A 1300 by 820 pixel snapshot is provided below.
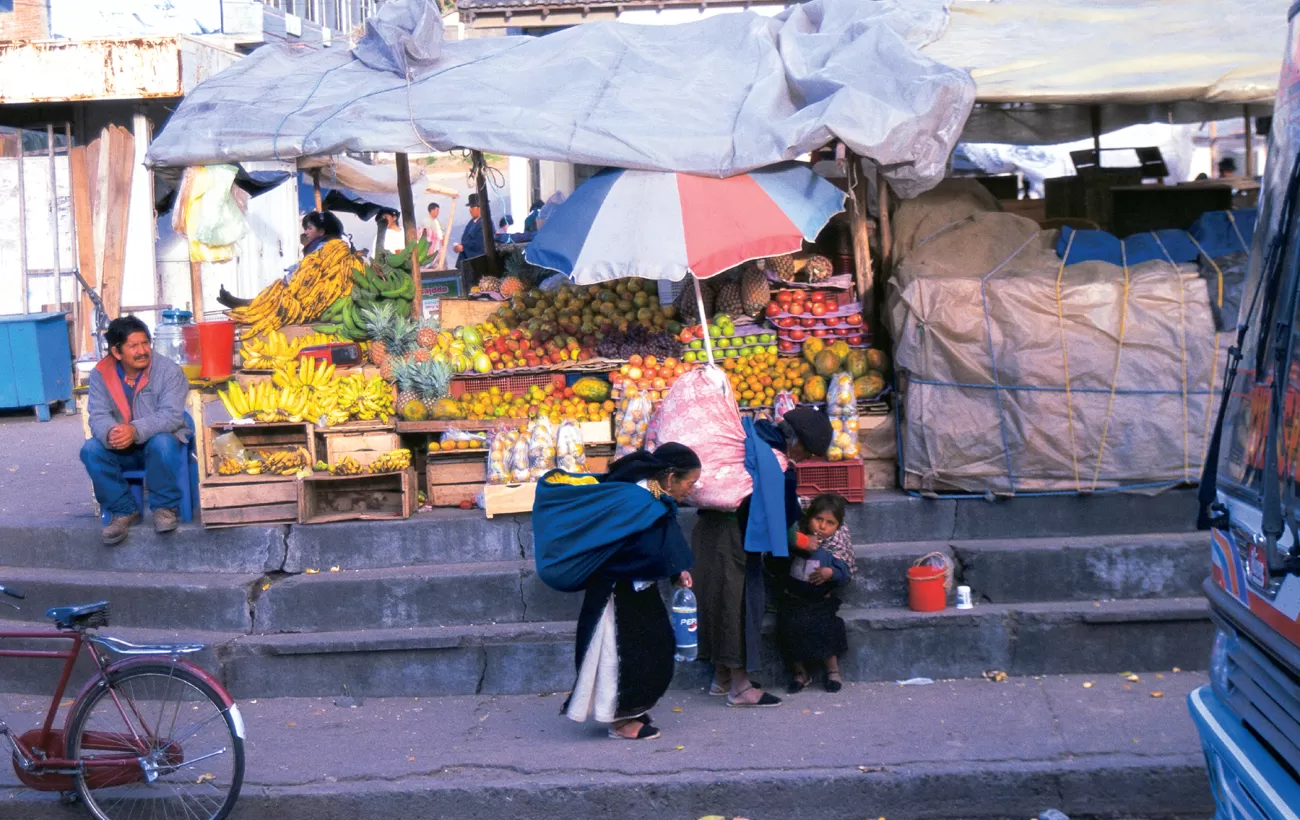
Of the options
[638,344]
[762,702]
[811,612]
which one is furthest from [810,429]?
[638,344]

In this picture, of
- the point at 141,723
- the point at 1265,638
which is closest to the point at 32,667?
the point at 141,723

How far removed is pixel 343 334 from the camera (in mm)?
8945

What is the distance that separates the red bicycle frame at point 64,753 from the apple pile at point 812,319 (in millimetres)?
4550

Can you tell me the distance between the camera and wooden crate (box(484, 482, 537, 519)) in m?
7.27

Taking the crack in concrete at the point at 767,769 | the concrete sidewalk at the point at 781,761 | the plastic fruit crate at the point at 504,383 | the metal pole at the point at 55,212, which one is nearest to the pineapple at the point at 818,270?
the plastic fruit crate at the point at 504,383

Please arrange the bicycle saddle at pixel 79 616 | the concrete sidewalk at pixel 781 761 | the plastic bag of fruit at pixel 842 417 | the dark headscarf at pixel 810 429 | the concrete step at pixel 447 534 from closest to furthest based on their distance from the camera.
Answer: the bicycle saddle at pixel 79 616 → the concrete sidewalk at pixel 781 761 → the dark headscarf at pixel 810 429 → the concrete step at pixel 447 534 → the plastic bag of fruit at pixel 842 417

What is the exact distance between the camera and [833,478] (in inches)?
285

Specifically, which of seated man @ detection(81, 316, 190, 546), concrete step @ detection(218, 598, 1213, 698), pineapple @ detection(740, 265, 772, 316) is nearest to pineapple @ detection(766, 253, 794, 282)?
pineapple @ detection(740, 265, 772, 316)

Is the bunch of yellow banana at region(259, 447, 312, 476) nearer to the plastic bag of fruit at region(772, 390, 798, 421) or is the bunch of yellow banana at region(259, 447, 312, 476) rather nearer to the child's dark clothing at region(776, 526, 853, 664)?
the plastic bag of fruit at region(772, 390, 798, 421)

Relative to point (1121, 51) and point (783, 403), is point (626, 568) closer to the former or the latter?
point (783, 403)

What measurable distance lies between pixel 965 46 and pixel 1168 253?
A: 5.85 ft

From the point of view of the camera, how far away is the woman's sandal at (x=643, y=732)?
582 cm

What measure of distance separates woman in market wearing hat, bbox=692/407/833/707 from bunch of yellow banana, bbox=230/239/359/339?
14.2 feet

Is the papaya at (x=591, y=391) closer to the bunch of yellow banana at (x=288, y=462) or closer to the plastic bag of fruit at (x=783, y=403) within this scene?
the plastic bag of fruit at (x=783, y=403)
